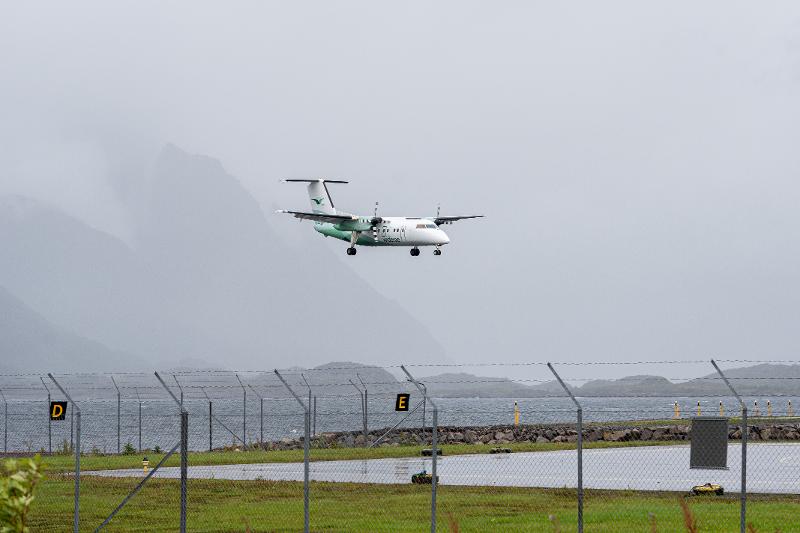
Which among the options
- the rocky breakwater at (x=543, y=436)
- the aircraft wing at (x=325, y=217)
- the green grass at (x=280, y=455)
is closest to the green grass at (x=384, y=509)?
the green grass at (x=280, y=455)

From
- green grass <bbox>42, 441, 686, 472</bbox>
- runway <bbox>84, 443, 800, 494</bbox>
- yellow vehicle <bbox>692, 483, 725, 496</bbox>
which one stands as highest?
yellow vehicle <bbox>692, 483, 725, 496</bbox>

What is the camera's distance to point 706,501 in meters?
24.8

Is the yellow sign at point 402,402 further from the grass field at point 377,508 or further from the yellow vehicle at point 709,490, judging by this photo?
the yellow vehicle at point 709,490

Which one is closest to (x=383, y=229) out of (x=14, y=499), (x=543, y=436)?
(x=543, y=436)

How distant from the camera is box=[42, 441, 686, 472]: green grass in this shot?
126 ft

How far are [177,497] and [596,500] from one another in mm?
8962

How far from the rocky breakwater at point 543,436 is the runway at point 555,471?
214 inches

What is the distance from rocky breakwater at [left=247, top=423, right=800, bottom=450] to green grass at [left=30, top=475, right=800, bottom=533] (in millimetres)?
19719

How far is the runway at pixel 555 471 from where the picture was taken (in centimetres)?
2914

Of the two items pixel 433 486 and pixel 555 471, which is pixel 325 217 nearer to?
pixel 555 471

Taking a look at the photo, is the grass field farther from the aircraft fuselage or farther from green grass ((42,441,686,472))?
the aircraft fuselage

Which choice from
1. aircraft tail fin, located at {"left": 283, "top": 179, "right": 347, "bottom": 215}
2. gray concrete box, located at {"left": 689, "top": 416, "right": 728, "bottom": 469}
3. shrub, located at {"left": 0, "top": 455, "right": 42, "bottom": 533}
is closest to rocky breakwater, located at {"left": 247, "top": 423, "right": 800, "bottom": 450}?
gray concrete box, located at {"left": 689, "top": 416, "right": 728, "bottom": 469}

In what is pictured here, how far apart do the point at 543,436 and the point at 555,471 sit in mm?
17925

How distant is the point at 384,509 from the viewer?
23969 millimetres
